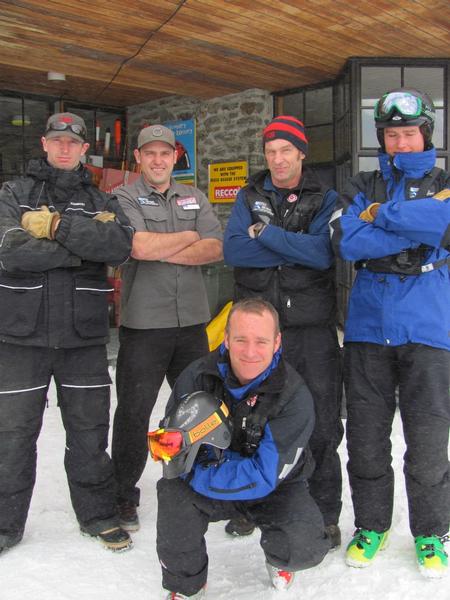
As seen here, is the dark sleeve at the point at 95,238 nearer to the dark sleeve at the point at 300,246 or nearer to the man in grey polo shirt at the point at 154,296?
the man in grey polo shirt at the point at 154,296

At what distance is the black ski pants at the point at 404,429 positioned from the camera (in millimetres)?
2336

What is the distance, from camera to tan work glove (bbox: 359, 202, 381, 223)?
92.2 inches

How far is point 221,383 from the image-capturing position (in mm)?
2316

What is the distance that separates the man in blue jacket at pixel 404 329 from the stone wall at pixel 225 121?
4.53 meters

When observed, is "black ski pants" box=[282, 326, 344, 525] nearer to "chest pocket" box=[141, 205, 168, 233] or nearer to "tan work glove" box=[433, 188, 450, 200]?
"tan work glove" box=[433, 188, 450, 200]

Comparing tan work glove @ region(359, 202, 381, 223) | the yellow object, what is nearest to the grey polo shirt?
tan work glove @ region(359, 202, 381, 223)

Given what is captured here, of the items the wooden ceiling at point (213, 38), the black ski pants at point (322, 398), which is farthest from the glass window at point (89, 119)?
the black ski pants at point (322, 398)

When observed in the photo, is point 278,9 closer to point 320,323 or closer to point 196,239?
point 196,239

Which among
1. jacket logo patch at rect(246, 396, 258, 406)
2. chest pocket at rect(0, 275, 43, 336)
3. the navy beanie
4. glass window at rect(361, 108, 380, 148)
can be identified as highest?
glass window at rect(361, 108, 380, 148)

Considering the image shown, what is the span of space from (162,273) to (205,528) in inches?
47.1

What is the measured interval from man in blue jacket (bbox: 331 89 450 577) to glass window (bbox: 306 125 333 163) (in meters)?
4.44

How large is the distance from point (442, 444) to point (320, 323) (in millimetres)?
659

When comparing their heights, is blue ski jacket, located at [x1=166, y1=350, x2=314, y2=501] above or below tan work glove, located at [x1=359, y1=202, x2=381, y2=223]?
below

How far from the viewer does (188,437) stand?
212 centimetres
